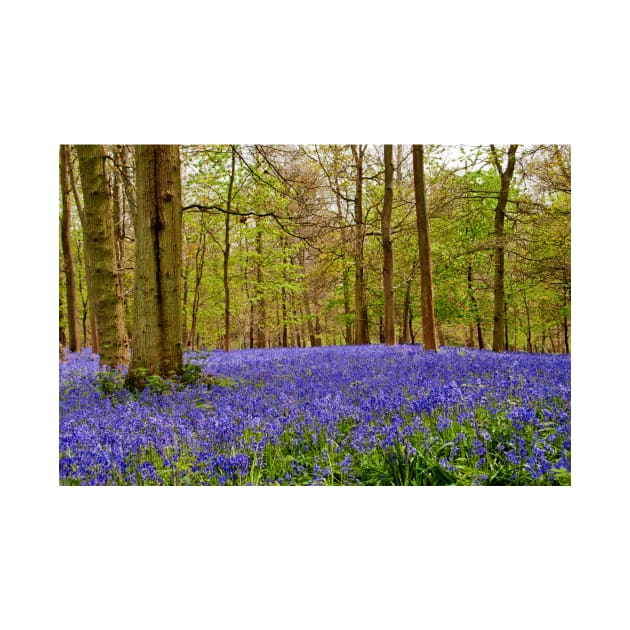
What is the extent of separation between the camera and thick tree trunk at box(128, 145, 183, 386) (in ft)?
15.7

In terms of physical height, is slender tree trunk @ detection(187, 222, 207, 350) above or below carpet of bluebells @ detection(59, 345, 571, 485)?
above

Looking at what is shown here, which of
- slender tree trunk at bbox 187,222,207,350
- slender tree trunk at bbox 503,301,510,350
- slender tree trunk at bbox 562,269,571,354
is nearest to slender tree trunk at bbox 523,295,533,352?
slender tree trunk at bbox 503,301,510,350

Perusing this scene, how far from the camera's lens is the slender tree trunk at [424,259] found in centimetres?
580

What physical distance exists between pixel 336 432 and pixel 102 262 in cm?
450

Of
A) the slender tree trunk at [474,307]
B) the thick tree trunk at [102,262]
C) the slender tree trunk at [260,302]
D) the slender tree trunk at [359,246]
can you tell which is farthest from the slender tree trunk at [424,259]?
the thick tree trunk at [102,262]

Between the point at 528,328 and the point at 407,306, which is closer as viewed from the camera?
the point at 528,328

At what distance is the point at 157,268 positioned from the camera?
15.9ft

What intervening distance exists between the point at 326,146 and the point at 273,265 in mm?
2161

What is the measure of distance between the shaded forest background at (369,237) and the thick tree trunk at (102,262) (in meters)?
0.18

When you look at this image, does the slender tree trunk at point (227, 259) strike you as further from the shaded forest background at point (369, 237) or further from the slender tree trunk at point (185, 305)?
the slender tree trunk at point (185, 305)

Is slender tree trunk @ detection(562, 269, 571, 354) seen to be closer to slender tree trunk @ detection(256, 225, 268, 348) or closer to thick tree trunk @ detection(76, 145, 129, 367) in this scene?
slender tree trunk @ detection(256, 225, 268, 348)

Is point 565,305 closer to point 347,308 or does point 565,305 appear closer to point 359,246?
point 359,246

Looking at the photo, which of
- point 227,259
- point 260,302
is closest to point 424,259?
point 260,302

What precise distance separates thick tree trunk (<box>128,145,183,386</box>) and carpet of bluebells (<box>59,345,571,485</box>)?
0.42 meters
